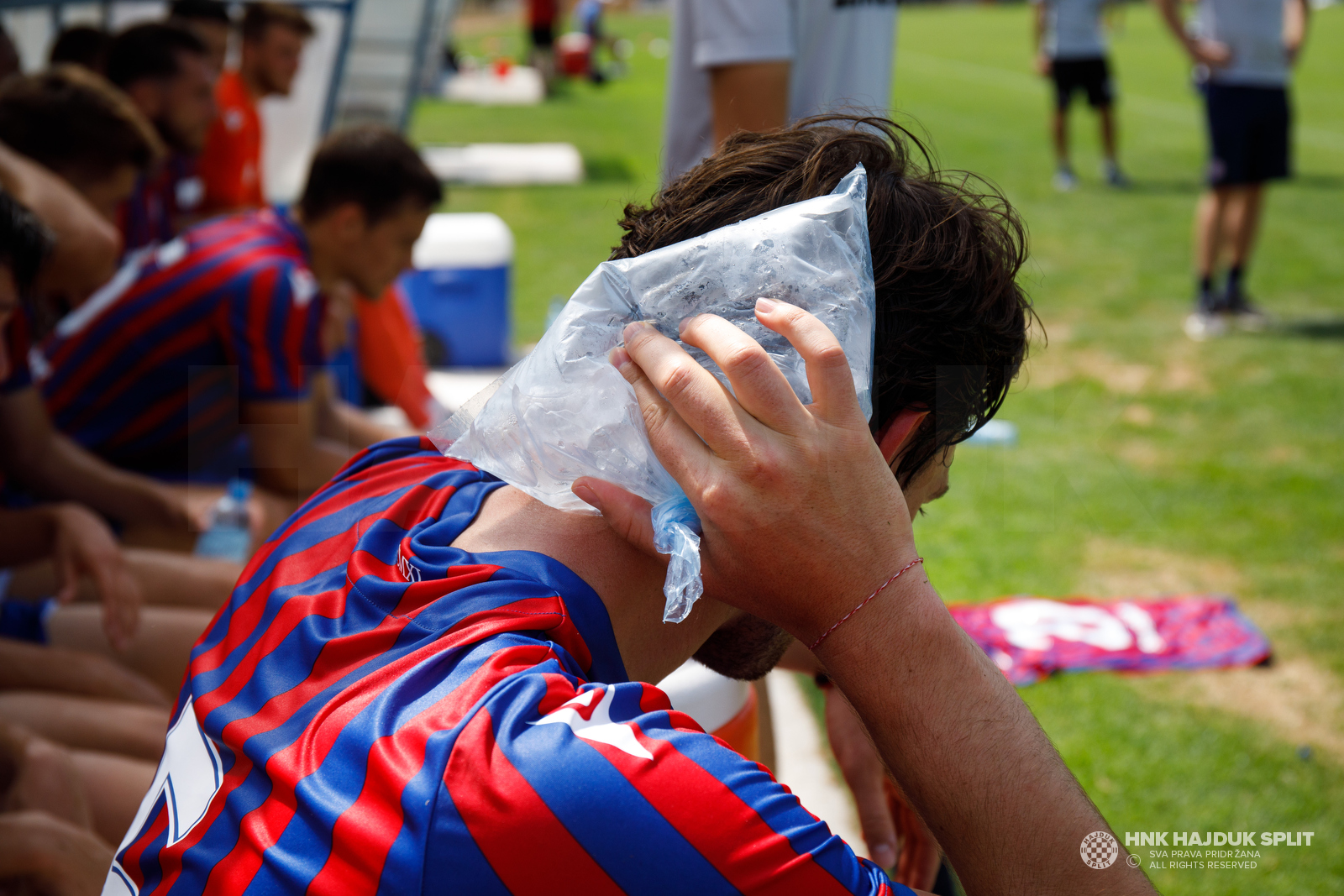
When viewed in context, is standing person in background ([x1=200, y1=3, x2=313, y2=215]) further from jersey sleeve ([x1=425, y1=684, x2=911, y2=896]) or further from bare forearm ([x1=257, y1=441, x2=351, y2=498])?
jersey sleeve ([x1=425, y1=684, x2=911, y2=896])

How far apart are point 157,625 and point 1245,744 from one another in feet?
9.65

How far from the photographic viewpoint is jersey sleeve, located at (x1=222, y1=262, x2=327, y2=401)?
3332 mm

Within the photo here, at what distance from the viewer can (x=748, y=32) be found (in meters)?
2.67

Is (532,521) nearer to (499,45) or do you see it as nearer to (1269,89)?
(1269,89)

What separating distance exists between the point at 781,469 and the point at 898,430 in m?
0.32

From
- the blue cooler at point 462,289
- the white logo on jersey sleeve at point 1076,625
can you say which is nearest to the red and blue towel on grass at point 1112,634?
the white logo on jersey sleeve at point 1076,625

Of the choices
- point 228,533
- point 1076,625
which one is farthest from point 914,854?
point 228,533

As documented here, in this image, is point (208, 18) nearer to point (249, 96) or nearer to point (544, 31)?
point (249, 96)

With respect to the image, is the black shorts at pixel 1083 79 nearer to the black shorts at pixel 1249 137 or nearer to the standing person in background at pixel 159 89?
the black shorts at pixel 1249 137

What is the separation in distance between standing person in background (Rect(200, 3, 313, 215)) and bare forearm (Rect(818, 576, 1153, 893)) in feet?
19.2

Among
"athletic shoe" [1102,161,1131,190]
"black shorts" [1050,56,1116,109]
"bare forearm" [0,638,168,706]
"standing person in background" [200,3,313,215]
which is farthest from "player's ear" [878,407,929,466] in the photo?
"athletic shoe" [1102,161,1131,190]

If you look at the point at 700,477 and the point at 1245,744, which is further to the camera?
the point at 1245,744

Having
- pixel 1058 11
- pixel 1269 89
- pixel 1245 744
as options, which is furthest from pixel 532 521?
pixel 1058 11

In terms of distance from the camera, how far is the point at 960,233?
1.30 m
